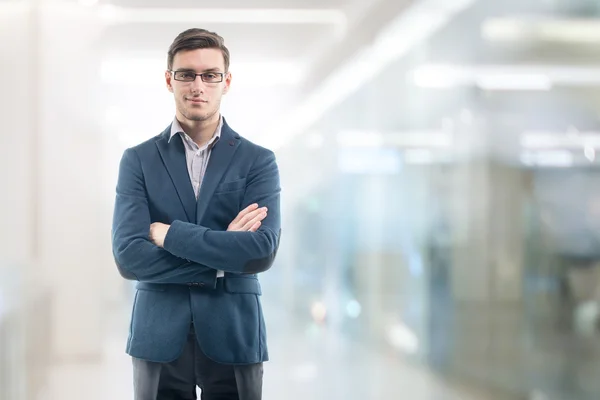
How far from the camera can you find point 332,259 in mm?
5457

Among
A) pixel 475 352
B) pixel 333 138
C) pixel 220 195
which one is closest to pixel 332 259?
pixel 333 138

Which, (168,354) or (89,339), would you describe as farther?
(89,339)

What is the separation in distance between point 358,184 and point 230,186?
3639 millimetres

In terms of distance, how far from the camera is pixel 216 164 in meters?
1.88

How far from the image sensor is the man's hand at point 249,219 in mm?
1825

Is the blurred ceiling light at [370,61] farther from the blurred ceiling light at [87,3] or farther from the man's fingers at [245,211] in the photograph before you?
the man's fingers at [245,211]

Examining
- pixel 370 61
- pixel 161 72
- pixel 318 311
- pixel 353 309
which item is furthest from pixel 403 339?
pixel 161 72

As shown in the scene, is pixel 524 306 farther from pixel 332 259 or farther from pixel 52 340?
pixel 52 340

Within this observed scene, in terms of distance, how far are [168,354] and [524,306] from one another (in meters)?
2.87

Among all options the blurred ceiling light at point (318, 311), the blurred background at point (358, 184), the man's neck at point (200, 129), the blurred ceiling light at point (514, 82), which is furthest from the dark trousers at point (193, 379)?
the blurred ceiling light at point (318, 311)

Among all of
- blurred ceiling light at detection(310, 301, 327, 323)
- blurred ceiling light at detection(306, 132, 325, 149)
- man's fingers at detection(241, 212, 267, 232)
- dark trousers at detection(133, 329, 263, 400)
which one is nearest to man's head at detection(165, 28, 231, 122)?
man's fingers at detection(241, 212, 267, 232)

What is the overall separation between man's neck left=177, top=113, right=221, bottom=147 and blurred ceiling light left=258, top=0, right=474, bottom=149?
2.53 m

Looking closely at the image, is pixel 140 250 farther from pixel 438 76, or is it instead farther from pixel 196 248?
pixel 438 76

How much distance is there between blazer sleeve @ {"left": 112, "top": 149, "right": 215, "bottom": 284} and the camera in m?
1.83
